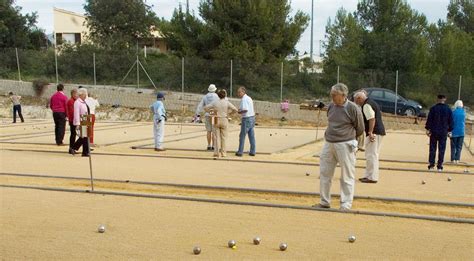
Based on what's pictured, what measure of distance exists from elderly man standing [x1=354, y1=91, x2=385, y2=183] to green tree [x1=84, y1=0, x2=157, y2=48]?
112 feet

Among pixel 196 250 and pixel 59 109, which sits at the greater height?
pixel 59 109

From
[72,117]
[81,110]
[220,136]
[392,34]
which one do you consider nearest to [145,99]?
[392,34]

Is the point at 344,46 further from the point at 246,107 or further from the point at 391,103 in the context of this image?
the point at 246,107

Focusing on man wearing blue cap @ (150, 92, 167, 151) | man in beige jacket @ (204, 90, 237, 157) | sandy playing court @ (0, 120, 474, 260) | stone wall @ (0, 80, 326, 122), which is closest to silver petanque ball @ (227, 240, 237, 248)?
sandy playing court @ (0, 120, 474, 260)

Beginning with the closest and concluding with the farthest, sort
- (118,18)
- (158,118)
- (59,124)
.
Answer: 1. (158,118)
2. (59,124)
3. (118,18)

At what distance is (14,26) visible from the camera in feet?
144

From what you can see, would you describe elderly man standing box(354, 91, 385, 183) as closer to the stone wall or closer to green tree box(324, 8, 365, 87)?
the stone wall

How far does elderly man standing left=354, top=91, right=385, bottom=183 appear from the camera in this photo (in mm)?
10055

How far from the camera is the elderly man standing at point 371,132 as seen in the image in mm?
10055

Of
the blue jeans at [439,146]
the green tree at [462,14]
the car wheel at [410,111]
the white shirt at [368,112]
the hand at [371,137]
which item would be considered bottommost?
the car wheel at [410,111]

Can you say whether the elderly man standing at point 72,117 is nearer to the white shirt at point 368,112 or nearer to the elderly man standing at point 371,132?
the elderly man standing at point 371,132

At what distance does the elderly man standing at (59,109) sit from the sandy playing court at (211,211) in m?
1.78

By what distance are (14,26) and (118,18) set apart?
7.75 meters

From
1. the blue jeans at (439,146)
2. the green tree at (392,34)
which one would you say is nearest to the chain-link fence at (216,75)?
the green tree at (392,34)
